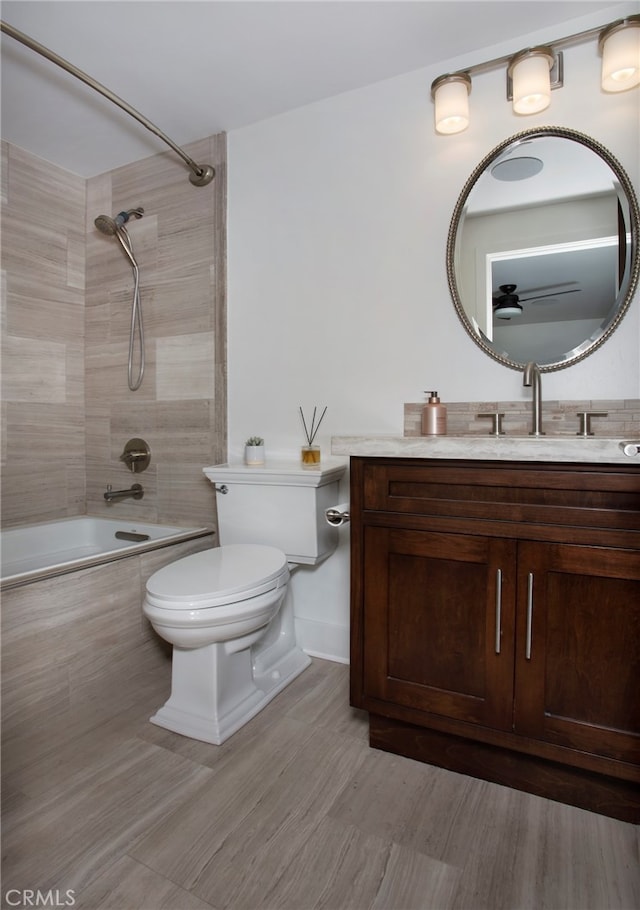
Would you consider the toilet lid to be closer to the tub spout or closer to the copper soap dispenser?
the copper soap dispenser

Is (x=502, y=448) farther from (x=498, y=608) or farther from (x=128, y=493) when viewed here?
(x=128, y=493)

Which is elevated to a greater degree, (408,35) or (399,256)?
(408,35)

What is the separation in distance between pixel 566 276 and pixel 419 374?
0.57 metres

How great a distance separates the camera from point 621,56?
1.49m

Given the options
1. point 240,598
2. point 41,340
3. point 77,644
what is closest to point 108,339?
point 41,340

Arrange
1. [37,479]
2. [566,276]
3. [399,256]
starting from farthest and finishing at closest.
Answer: [37,479] < [399,256] < [566,276]

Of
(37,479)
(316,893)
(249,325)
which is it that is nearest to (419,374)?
(249,325)

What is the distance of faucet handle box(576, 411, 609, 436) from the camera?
1.55 metres

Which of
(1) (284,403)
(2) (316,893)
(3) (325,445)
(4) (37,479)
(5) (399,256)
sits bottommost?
(2) (316,893)

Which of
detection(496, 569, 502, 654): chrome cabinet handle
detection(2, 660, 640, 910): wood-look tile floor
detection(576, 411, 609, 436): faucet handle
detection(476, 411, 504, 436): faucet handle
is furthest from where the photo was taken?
detection(476, 411, 504, 436): faucet handle

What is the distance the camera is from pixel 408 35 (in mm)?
1671

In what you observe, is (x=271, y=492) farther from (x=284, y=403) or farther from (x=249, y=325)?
(x=249, y=325)

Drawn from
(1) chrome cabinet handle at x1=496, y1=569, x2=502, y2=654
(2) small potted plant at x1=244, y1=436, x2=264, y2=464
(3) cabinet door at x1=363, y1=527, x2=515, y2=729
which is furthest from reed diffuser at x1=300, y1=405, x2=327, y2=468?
(1) chrome cabinet handle at x1=496, y1=569, x2=502, y2=654

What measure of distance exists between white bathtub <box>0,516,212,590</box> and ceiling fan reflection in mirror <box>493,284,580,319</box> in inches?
59.2
